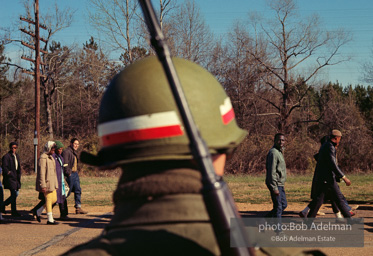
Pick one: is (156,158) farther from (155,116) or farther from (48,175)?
(48,175)

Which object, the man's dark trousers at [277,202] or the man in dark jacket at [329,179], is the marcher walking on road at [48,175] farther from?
the man in dark jacket at [329,179]

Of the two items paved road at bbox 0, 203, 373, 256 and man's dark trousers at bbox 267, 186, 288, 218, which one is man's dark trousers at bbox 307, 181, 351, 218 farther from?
man's dark trousers at bbox 267, 186, 288, 218

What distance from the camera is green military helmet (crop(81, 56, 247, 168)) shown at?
51.1 inches

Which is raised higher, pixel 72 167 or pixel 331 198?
pixel 72 167

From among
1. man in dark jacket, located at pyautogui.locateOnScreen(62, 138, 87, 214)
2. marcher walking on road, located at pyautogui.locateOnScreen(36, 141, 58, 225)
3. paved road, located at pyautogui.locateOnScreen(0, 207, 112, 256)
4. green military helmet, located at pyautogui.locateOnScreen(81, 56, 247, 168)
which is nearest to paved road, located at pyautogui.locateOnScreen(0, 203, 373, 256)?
paved road, located at pyautogui.locateOnScreen(0, 207, 112, 256)

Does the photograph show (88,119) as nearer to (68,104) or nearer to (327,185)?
(68,104)

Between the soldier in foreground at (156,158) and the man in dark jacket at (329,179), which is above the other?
the soldier in foreground at (156,158)

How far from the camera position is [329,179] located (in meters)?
9.87

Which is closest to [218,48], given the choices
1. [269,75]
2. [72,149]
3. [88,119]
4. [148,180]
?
[269,75]

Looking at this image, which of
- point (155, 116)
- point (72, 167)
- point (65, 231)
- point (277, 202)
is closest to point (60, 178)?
point (72, 167)

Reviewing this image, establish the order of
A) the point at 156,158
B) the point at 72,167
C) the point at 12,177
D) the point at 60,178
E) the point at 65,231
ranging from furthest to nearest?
1. the point at 12,177
2. the point at 72,167
3. the point at 60,178
4. the point at 65,231
5. the point at 156,158

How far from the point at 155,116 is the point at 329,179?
30.0 ft

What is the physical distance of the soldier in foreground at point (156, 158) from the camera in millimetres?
1211

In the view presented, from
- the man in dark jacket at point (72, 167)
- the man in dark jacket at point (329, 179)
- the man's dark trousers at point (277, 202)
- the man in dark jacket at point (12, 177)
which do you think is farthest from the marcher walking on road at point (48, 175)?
the man in dark jacket at point (329, 179)
